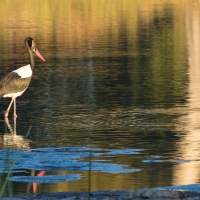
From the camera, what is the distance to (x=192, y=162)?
413 inches

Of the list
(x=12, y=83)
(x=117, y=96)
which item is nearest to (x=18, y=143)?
(x=12, y=83)

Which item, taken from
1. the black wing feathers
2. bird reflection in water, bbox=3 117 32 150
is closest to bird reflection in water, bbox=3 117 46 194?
bird reflection in water, bbox=3 117 32 150

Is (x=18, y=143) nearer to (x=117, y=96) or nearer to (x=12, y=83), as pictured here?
(x=12, y=83)

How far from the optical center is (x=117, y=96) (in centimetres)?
1695

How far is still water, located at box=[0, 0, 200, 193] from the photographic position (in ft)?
34.4

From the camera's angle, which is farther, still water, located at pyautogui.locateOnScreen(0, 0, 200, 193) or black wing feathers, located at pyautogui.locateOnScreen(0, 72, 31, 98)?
black wing feathers, located at pyautogui.locateOnScreen(0, 72, 31, 98)

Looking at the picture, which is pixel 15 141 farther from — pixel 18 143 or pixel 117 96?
pixel 117 96

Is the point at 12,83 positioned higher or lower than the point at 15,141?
higher

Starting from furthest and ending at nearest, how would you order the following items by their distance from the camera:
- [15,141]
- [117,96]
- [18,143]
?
[117,96] < [15,141] < [18,143]

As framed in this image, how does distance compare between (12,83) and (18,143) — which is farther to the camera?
(12,83)

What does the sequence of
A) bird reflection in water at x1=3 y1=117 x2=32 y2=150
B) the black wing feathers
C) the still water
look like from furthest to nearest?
the black wing feathers
bird reflection in water at x1=3 y1=117 x2=32 y2=150
the still water

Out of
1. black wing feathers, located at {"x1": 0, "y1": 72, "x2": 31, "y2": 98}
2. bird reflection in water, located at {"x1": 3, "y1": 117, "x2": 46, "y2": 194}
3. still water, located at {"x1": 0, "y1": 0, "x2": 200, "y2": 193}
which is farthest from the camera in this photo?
black wing feathers, located at {"x1": 0, "y1": 72, "x2": 31, "y2": 98}

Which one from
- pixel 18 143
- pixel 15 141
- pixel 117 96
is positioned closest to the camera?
pixel 18 143

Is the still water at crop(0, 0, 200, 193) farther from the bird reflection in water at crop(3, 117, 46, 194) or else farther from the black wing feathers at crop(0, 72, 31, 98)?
the black wing feathers at crop(0, 72, 31, 98)
